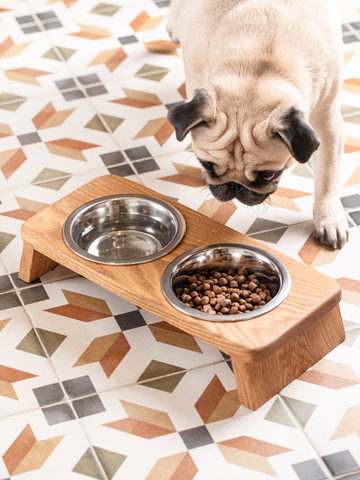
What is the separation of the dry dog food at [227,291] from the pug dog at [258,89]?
0.27 m

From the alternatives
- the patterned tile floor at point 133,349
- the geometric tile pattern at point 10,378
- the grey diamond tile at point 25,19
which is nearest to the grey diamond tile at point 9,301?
the patterned tile floor at point 133,349

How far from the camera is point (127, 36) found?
3.68 m

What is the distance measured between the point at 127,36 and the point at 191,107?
2025mm

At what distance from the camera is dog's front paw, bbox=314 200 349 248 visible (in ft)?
7.72

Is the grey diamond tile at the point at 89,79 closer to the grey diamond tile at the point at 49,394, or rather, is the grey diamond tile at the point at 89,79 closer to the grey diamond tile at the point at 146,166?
the grey diamond tile at the point at 146,166

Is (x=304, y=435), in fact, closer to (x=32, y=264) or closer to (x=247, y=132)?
(x=247, y=132)

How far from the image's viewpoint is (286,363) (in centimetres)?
183

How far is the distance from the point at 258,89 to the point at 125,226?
0.73m

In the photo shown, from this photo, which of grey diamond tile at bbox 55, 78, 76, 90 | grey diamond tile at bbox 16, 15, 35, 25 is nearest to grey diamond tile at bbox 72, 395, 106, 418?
grey diamond tile at bbox 55, 78, 76, 90

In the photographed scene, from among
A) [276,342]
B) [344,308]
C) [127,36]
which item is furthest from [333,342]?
[127,36]

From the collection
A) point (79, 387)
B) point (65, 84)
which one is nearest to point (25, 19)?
point (65, 84)

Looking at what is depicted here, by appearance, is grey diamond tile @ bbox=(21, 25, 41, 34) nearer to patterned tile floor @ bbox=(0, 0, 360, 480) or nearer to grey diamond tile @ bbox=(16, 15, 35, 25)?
grey diamond tile @ bbox=(16, 15, 35, 25)

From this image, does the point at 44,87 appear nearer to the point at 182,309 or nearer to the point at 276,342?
the point at 182,309

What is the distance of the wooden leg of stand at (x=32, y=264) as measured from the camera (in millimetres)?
2115
